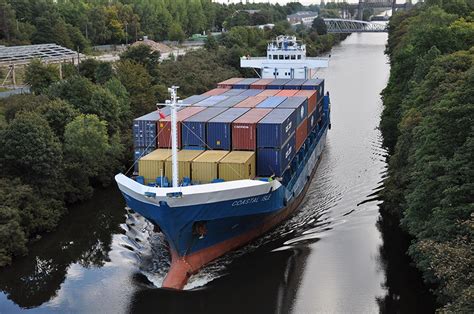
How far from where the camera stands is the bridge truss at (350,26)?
16312 cm

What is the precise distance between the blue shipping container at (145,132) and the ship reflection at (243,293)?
8.22 metres

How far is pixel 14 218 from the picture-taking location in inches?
1222

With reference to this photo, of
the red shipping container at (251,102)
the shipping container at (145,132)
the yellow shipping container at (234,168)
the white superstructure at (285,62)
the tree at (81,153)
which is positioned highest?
the white superstructure at (285,62)

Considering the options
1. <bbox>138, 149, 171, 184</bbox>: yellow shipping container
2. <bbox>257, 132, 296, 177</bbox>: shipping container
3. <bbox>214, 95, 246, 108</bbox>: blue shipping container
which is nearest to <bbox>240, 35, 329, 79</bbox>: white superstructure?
<bbox>214, 95, 246, 108</bbox>: blue shipping container

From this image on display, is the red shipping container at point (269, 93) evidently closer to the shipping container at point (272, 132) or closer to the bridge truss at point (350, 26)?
the shipping container at point (272, 132)

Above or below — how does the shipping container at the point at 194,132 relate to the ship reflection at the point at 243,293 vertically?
above

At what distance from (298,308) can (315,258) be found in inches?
198

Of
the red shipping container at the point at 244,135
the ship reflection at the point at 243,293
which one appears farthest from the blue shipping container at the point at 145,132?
the ship reflection at the point at 243,293

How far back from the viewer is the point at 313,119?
1794 inches

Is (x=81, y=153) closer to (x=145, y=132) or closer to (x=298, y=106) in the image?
(x=145, y=132)

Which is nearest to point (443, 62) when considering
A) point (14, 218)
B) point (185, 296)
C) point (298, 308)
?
point (298, 308)

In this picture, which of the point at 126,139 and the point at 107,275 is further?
the point at 126,139

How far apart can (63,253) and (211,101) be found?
551 inches

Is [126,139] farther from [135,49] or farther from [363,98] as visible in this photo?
[363,98]
